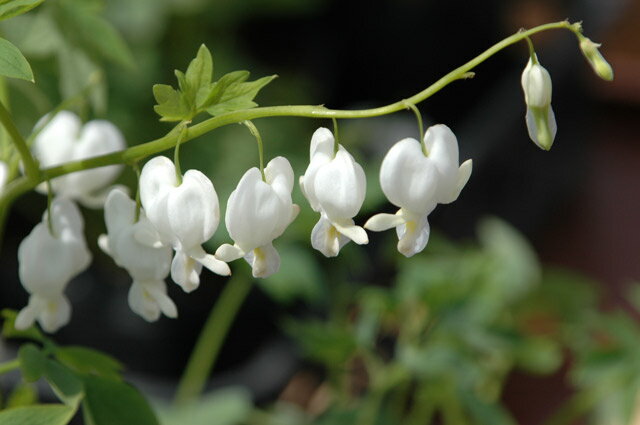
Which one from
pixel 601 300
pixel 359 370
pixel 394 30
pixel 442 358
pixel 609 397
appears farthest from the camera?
pixel 394 30

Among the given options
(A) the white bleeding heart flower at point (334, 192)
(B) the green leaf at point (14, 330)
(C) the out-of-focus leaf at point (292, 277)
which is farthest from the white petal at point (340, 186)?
(C) the out-of-focus leaf at point (292, 277)

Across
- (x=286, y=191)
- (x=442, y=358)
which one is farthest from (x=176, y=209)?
(x=442, y=358)

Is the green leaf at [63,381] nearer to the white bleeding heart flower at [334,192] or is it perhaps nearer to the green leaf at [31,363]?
the green leaf at [31,363]

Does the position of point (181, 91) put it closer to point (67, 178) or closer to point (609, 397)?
point (67, 178)

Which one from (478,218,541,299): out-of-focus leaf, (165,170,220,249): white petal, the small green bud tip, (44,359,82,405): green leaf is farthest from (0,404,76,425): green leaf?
(478,218,541,299): out-of-focus leaf

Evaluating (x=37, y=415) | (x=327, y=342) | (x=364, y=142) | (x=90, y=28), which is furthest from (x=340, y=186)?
(x=364, y=142)

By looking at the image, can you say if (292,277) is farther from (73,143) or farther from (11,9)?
(11,9)

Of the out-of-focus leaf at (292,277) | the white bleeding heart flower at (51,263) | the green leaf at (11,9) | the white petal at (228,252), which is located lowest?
the out-of-focus leaf at (292,277)
